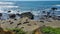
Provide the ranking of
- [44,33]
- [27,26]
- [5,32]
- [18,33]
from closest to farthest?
[5,32], [44,33], [18,33], [27,26]

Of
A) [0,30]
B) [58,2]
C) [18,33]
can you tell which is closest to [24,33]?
[18,33]

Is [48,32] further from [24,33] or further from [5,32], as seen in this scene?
[5,32]

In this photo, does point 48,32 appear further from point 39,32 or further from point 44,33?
point 39,32

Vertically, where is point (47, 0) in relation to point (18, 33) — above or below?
below

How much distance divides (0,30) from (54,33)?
2098 millimetres

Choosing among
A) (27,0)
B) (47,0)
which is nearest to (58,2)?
(47,0)

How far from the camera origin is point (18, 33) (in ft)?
28.8

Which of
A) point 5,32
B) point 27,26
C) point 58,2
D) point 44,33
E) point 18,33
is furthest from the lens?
point 58,2

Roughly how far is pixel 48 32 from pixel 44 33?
365 mm

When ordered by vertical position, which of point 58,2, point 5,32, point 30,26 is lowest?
point 58,2

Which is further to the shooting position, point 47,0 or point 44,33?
point 47,0

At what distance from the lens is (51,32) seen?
8.62 metres

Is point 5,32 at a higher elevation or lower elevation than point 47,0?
higher

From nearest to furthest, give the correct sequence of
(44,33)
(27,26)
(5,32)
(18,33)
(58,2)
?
(5,32), (44,33), (18,33), (27,26), (58,2)
